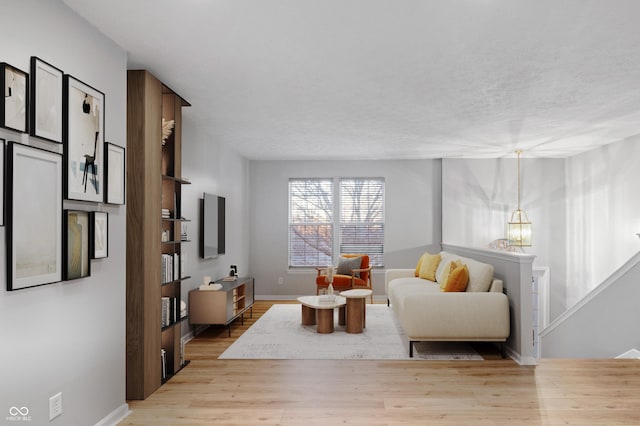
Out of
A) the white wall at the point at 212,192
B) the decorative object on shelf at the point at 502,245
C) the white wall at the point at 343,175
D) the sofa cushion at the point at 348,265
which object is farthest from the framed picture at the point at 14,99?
the decorative object on shelf at the point at 502,245

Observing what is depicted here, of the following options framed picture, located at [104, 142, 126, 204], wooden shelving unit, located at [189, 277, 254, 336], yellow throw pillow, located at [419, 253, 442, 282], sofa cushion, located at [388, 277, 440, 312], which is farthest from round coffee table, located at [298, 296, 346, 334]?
framed picture, located at [104, 142, 126, 204]

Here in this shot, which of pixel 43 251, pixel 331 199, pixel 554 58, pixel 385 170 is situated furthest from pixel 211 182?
pixel 554 58

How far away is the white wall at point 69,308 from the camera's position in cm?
218

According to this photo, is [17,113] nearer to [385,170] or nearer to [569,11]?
[569,11]

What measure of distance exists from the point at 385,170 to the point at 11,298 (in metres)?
6.91

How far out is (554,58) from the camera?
3461 mm

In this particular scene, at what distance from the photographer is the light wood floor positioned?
10.3ft

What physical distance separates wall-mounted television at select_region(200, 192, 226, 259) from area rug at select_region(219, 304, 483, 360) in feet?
3.79

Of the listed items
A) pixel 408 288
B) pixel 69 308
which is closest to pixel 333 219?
pixel 408 288

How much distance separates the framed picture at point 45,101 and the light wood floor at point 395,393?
6.46 feet

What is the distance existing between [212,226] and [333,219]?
115 inches

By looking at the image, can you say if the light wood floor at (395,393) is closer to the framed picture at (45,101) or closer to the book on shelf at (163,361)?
the book on shelf at (163,361)

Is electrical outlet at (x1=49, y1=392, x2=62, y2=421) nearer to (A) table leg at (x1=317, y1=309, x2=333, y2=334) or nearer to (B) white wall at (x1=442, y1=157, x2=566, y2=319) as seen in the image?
(A) table leg at (x1=317, y1=309, x2=333, y2=334)

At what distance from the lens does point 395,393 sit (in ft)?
11.9
